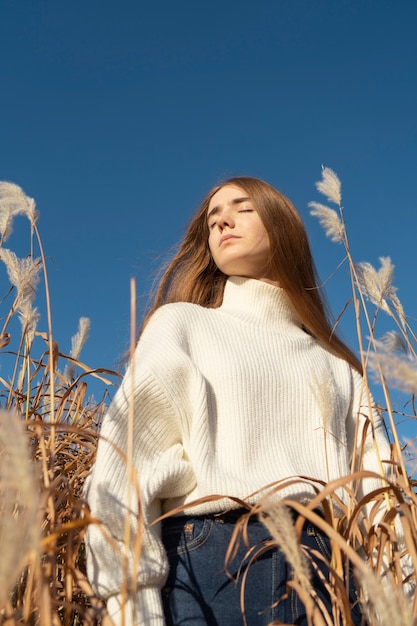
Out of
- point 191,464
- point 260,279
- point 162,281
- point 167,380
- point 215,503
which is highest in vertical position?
point 162,281

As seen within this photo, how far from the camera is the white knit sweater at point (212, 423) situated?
1282 mm

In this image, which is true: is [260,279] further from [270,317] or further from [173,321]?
[173,321]

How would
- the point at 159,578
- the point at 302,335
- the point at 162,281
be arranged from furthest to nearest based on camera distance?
the point at 162,281, the point at 302,335, the point at 159,578

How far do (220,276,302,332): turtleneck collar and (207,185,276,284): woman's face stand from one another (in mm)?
53

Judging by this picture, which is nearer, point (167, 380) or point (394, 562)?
point (394, 562)

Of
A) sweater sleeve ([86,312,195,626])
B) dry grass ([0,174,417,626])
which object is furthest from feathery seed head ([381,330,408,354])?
sweater sleeve ([86,312,195,626])

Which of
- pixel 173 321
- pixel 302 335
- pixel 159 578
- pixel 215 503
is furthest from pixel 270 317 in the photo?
pixel 159 578

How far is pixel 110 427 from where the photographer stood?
142cm

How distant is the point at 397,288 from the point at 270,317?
1.38 ft

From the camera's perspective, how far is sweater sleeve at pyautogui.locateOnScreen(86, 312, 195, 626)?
48.2 inches

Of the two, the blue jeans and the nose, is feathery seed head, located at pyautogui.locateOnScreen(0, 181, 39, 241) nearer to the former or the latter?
the nose

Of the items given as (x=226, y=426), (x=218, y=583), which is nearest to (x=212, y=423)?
(x=226, y=426)

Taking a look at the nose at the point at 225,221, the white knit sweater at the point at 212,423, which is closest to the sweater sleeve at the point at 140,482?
the white knit sweater at the point at 212,423

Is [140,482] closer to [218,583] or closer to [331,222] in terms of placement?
[218,583]
